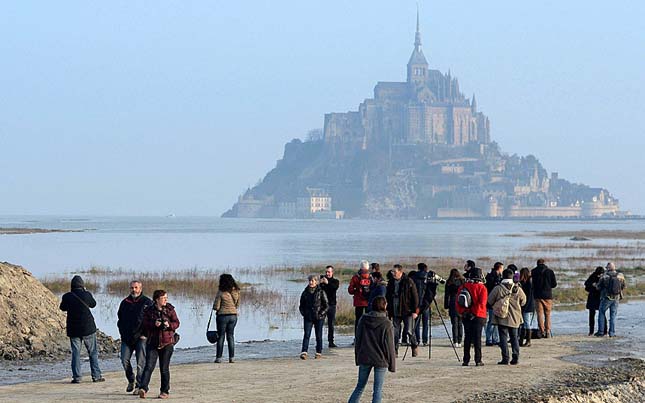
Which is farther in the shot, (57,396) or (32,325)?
(32,325)

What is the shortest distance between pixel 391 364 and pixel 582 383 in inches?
180

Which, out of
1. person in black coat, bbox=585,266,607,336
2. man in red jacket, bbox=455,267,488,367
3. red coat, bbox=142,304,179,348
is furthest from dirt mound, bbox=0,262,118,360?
person in black coat, bbox=585,266,607,336

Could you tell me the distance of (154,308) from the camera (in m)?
13.7

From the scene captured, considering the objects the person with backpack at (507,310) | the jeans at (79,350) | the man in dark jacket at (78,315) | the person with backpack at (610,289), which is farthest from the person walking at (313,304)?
the person with backpack at (610,289)

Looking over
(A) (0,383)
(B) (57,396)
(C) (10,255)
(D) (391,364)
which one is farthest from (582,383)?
(C) (10,255)

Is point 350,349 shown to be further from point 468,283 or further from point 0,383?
A: point 0,383

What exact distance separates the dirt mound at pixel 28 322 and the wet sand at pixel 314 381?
229 cm

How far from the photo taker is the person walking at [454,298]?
1980 cm

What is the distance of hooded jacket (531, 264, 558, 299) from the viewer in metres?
21.8

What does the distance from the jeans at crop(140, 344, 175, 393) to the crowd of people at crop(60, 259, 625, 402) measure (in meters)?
0.01

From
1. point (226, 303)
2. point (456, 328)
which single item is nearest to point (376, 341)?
point (226, 303)

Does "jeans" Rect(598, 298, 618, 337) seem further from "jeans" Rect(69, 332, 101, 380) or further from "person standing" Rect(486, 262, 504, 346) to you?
"jeans" Rect(69, 332, 101, 380)

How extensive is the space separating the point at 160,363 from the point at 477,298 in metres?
5.55

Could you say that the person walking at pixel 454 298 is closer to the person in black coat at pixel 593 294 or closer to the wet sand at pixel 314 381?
the wet sand at pixel 314 381
